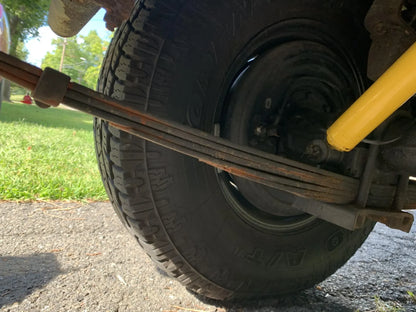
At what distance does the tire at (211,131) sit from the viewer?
46.1 inches

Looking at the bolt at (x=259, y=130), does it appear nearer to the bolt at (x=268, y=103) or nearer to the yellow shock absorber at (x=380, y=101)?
the bolt at (x=268, y=103)

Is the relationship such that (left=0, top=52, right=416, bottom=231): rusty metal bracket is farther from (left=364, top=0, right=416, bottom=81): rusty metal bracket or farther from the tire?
(left=364, top=0, right=416, bottom=81): rusty metal bracket

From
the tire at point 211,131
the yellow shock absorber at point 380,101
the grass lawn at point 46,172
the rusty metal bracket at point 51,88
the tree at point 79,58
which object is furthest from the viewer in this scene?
the tree at point 79,58

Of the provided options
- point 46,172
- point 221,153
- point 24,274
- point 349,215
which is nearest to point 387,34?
point 349,215

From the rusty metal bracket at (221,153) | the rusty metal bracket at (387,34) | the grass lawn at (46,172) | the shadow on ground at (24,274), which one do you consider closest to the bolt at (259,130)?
the rusty metal bracket at (221,153)

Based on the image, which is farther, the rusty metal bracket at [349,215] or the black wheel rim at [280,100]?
the black wheel rim at [280,100]

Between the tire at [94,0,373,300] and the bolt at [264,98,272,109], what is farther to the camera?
the bolt at [264,98,272,109]

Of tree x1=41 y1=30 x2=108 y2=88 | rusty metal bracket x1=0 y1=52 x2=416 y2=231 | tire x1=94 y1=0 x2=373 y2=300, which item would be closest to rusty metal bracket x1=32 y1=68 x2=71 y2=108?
rusty metal bracket x1=0 y1=52 x2=416 y2=231

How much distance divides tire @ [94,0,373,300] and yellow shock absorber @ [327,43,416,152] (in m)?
0.28

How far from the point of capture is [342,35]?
153cm

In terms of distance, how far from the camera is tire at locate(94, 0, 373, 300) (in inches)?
46.1

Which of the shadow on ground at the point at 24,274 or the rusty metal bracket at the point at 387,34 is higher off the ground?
the rusty metal bracket at the point at 387,34

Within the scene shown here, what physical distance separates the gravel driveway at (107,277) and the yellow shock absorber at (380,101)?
773 mm

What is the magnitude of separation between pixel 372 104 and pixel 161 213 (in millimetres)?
762
